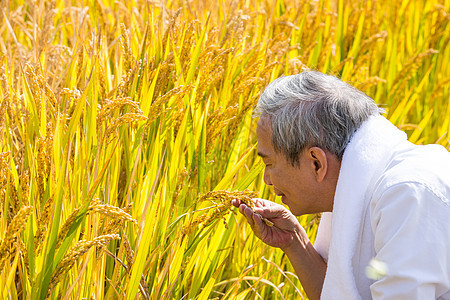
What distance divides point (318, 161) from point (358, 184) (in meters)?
0.15

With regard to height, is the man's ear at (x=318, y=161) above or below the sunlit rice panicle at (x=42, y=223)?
above

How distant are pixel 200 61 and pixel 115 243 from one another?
819 millimetres

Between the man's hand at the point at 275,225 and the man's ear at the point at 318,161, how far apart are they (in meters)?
0.27

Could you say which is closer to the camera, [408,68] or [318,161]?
[318,161]

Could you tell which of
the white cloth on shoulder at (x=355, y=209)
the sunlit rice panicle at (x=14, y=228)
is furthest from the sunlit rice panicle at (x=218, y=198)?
the sunlit rice panicle at (x=14, y=228)

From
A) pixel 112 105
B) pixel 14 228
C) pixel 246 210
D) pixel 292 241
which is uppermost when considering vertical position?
pixel 112 105

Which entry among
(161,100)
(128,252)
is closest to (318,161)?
(161,100)

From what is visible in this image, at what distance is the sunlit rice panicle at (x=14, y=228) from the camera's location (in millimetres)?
1328

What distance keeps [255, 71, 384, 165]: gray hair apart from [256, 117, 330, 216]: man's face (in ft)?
0.09

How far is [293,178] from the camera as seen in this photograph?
6.24 ft

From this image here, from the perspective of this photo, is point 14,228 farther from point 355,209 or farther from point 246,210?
point 355,209

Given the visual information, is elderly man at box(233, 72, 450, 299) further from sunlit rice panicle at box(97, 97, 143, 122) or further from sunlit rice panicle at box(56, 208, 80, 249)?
sunlit rice panicle at box(56, 208, 80, 249)

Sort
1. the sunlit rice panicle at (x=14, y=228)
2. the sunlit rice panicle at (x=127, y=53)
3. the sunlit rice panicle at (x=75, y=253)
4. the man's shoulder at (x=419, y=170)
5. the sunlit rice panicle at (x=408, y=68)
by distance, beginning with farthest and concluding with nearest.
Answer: the sunlit rice panicle at (x=408, y=68), the sunlit rice panicle at (x=127, y=53), the man's shoulder at (x=419, y=170), the sunlit rice panicle at (x=75, y=253), the sunlit rice panicle at (x=14, y=228)

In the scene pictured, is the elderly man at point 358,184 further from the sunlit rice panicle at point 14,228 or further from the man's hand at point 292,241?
the sunlit rice panicle at point 14,228
